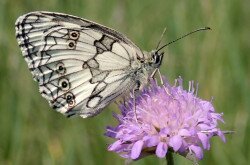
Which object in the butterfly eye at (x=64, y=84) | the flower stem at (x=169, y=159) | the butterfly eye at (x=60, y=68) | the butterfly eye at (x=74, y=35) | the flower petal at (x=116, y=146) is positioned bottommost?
the flower stem at (x=169, y=159)

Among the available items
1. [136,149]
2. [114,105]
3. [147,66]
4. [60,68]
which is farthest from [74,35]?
[114,105]

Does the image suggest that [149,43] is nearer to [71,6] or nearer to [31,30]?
[71,6]

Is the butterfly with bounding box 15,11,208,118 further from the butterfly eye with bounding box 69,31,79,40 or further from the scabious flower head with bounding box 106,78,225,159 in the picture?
the scabious flower head with bounding box 106,78,225,159

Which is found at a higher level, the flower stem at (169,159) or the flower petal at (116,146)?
the flower petal at (116,146)

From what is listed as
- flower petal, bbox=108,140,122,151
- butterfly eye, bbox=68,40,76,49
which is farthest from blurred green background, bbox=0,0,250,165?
flower petal, bbox=108,140,122,151

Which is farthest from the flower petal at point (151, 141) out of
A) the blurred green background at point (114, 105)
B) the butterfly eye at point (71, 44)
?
the blurred green background at point (114, 105)

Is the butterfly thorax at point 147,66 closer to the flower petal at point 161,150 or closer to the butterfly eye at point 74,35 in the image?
the butterfly eye at point 74,35
